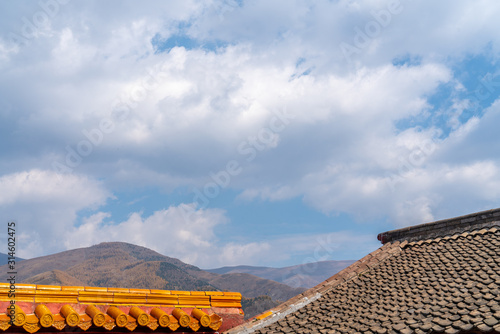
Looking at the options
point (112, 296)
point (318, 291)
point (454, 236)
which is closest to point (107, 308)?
point (112, 296)

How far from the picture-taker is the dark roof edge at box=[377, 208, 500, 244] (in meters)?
13.6

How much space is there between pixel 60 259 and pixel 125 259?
1943 cm

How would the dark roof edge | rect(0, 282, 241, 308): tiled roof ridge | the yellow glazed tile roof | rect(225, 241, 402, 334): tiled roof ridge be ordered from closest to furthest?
1. the yellow glazed tile roof
2. rect(0, 282, 241, 308): tiled roof ridge
3. rect(225, 241, 402, 334): tiled roof ridge
4. the dark roof edge

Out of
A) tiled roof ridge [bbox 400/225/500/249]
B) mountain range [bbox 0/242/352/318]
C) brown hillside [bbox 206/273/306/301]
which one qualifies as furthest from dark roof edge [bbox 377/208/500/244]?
brown hillside [bbox 206/273/306/301]

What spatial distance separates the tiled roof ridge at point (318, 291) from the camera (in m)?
12.3

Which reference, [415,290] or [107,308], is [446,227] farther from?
[107,308]

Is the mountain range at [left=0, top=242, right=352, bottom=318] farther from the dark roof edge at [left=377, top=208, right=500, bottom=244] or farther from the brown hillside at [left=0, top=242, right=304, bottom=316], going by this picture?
the dark roof edge at [left=377, top=208, right=500, bottom=244]

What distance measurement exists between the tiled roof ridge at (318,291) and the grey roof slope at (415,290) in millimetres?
28

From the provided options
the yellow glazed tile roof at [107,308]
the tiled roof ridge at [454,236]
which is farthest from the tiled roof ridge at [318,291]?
the yellow glazed tile roof at [107,308]

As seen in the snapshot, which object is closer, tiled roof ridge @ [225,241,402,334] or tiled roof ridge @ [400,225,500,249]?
tiled roof ridge @ [225,241,402,334]

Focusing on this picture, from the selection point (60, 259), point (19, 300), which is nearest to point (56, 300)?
point (19, 300)

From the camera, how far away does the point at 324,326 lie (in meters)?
11.0

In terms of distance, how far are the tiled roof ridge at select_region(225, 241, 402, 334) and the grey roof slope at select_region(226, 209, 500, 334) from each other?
0.03 m

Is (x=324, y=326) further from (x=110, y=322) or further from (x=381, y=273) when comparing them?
(x=110, y=322)
